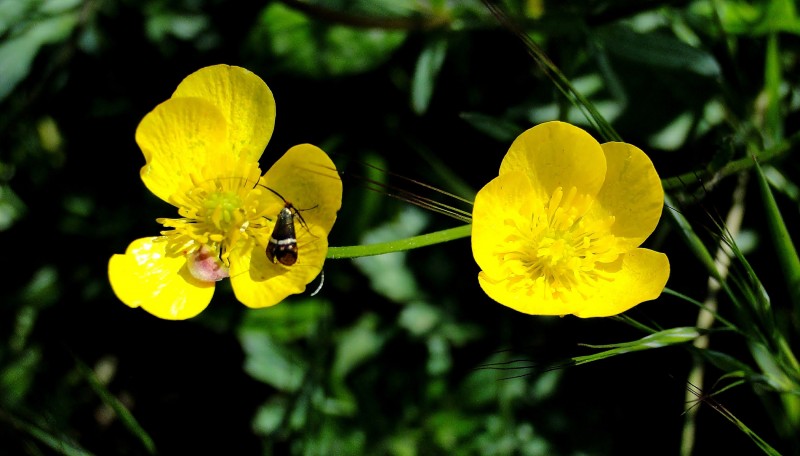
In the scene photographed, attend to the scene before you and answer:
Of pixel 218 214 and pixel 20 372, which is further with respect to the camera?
pixel 20 372

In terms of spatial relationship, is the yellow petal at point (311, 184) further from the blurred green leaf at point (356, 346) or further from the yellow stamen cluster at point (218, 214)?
the blurred green leaf at point (356, 346)

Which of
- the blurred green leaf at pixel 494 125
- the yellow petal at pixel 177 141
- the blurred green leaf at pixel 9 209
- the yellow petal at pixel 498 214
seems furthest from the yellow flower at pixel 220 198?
the blurred green leaf at pixel 9 209

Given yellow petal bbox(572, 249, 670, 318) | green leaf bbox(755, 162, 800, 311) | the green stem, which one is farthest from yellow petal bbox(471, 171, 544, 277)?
green leaf bbox(755, 162, 800, 311)

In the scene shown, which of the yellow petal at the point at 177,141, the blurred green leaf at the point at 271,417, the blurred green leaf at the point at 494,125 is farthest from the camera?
the blurred green leaf at the point at 271,417

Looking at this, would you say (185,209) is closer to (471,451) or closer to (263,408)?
(263,408)

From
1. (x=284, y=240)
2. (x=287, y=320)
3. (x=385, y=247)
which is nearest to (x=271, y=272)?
(x=284, y=240)

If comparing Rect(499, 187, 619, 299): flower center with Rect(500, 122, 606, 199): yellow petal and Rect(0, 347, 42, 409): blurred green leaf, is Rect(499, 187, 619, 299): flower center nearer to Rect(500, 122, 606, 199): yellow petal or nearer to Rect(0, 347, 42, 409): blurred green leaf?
Rect(500, 122, 606, 199): yellow petal

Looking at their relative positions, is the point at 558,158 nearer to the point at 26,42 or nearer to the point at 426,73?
the point at 426,73
